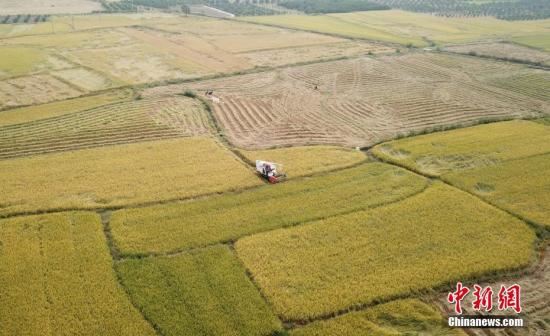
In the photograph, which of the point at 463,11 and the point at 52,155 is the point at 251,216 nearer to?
the point at 52,155

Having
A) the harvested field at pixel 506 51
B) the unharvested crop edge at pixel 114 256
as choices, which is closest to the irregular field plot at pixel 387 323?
the unharvested crop edge at pixel 114 256

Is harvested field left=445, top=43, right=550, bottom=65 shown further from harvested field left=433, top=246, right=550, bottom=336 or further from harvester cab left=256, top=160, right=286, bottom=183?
harvested field left=433, top=246, right=550, bottom=336

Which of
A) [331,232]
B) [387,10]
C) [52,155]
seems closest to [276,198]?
[331,232]

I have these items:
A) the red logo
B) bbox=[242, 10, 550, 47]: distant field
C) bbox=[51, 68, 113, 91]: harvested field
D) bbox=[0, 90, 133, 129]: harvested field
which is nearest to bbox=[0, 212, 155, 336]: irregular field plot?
the red logo

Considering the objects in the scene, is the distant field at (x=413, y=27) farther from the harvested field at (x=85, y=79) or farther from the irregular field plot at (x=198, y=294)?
the irregular field plot at (x=198, y=294)

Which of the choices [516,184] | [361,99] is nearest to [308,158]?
[516,184]

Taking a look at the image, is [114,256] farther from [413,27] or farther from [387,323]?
[413,27]
